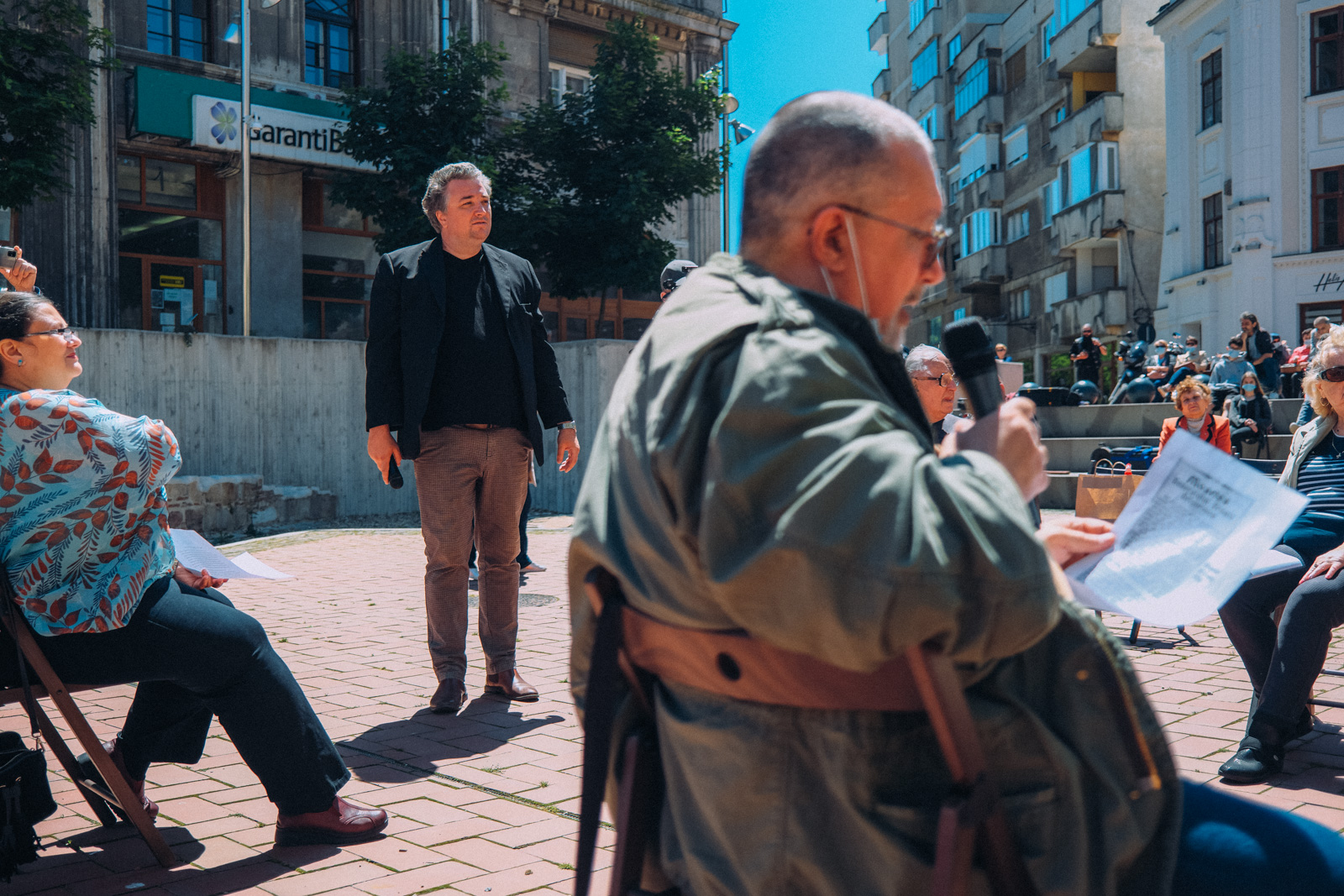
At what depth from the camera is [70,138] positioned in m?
19.1

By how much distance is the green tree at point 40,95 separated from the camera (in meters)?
17.0

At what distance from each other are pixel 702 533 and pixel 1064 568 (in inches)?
32.8

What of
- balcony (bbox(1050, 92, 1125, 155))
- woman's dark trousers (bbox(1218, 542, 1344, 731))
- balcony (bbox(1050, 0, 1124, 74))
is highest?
balcony (bbox(1050, 0, 1124, 74))

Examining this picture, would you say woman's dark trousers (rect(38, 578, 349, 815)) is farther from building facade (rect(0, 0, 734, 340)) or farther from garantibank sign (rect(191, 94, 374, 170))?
garantibank sign (rect(191, 94, 374, 170))

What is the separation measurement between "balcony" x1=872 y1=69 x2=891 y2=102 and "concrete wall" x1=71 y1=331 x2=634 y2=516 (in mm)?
45508

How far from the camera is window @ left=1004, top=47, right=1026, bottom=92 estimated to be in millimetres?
42625

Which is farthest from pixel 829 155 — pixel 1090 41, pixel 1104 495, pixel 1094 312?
pixel 1090 41

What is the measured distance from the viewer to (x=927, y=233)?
5.39ft

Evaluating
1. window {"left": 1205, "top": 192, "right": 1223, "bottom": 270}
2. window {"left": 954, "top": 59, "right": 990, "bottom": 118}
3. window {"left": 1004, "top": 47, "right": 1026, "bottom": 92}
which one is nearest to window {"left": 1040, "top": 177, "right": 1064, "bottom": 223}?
window {"left": 1004, "top": 47, "right": 1026, "bottom": 92}

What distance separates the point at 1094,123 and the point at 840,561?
39.1 m

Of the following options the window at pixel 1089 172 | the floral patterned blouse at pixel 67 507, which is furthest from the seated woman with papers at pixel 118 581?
the window at pixel 1089 172

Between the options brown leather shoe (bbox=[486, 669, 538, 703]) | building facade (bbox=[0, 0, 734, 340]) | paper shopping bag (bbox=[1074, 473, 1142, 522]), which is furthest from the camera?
building facade (bbox=[0, 0, 734, 340])

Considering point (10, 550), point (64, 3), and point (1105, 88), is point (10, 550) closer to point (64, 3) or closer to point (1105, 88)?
point (64, 3)

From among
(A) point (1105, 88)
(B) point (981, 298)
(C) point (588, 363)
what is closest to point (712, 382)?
(C) point (588, 363)
